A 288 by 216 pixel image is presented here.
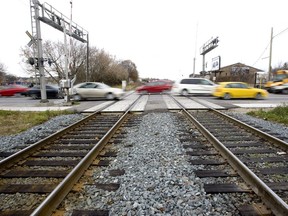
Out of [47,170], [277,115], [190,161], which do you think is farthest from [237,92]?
[47,170]

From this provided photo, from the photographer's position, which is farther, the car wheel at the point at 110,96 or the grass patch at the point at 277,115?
the car wheel at the point at 110,96

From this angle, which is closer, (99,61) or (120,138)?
(120,138)

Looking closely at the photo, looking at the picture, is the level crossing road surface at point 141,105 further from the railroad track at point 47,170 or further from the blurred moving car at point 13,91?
the blurred moving car at point 13,91

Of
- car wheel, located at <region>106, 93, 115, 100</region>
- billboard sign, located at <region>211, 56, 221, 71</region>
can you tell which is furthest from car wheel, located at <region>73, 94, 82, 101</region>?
billboard sign, located at <region>211, 56, 221, 71</region>

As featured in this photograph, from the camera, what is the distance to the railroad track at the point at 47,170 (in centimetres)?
271

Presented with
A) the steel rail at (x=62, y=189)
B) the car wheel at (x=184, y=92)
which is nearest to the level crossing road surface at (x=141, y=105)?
the car wheel at (x=184, y=92)

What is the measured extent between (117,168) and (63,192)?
1163 mm

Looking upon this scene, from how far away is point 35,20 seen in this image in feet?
50.0

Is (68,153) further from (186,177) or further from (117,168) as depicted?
(186,177)

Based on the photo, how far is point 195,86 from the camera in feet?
66.6

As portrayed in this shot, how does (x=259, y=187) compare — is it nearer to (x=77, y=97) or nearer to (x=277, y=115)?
(x=277, y=115)

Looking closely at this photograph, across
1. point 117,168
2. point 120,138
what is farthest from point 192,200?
point 120,138

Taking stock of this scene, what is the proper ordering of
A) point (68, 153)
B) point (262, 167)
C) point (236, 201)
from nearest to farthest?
1. point (236, 201)
2. point (262, 167)
3. point (68, 153)

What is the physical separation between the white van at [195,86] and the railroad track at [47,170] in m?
15.5
